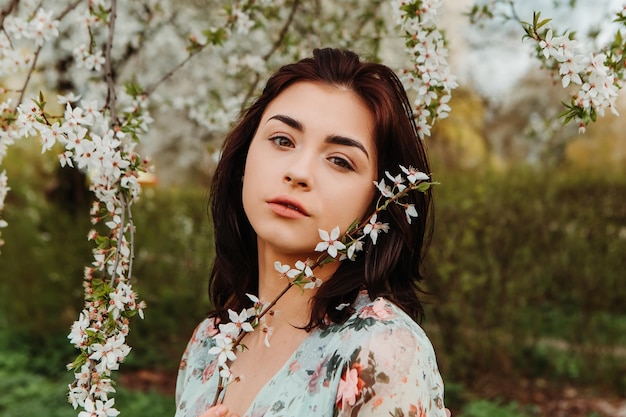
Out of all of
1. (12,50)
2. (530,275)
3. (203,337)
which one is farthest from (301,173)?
(530,275)

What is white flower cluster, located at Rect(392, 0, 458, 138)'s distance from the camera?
1.82 metres

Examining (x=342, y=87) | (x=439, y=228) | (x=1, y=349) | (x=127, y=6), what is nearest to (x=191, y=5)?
(x=127, y=6)

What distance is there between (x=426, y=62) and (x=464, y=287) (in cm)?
322

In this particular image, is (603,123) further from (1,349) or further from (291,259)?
(291,259)

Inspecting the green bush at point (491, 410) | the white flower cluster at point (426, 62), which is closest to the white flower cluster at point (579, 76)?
the white flower cluster at point (426, 62)

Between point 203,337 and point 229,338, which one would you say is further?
point 203,337

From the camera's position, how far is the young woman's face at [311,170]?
1.48m

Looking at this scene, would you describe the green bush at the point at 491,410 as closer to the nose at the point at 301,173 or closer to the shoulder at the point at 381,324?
the shoulder at the point at 381,324

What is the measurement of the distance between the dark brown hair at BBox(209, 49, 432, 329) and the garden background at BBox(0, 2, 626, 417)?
2.58 meters

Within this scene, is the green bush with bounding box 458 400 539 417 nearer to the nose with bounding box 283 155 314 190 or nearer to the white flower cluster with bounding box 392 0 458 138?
the white flower cluster with bounding box 392 0 458 138

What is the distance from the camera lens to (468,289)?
489cm

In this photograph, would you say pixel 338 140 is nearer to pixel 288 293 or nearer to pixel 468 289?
pixel 288 293

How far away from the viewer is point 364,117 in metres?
1.56

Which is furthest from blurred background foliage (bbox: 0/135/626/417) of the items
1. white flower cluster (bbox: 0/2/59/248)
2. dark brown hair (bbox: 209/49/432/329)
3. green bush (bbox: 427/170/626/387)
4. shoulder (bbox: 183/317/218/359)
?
dark brown hair (bbox: 209/49/432/329)
